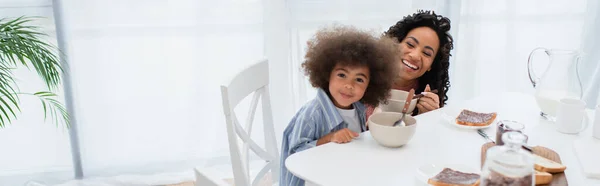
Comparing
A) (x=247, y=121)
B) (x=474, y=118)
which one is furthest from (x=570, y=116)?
(x=247, y=121)

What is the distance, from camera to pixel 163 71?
243 cm

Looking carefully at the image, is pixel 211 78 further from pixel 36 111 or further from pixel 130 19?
pixel 36 111

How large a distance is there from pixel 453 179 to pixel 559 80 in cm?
58

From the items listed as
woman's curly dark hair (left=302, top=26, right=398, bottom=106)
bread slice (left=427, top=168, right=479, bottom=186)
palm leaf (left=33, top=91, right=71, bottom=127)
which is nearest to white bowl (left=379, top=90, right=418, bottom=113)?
woman's curly dark hair (left=302, top=26, right=398, bottom=106)

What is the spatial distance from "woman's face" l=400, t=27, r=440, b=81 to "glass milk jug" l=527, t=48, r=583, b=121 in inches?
15.3

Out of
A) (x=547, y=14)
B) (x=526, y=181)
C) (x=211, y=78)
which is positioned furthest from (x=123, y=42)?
(x=547, y=14)

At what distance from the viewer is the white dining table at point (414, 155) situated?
1.03 metres

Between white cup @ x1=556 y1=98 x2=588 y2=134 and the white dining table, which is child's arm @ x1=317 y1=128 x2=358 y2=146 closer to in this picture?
the white dining table

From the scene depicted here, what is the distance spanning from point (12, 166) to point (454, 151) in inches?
84.4

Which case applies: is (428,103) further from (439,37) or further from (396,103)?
(439,37)

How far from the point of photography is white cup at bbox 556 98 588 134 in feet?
4.23

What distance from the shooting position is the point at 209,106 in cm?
251

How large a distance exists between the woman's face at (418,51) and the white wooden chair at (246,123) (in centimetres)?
51

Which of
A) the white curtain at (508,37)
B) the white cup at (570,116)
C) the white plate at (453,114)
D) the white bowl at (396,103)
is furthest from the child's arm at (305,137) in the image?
the white curtain at (508,37)
